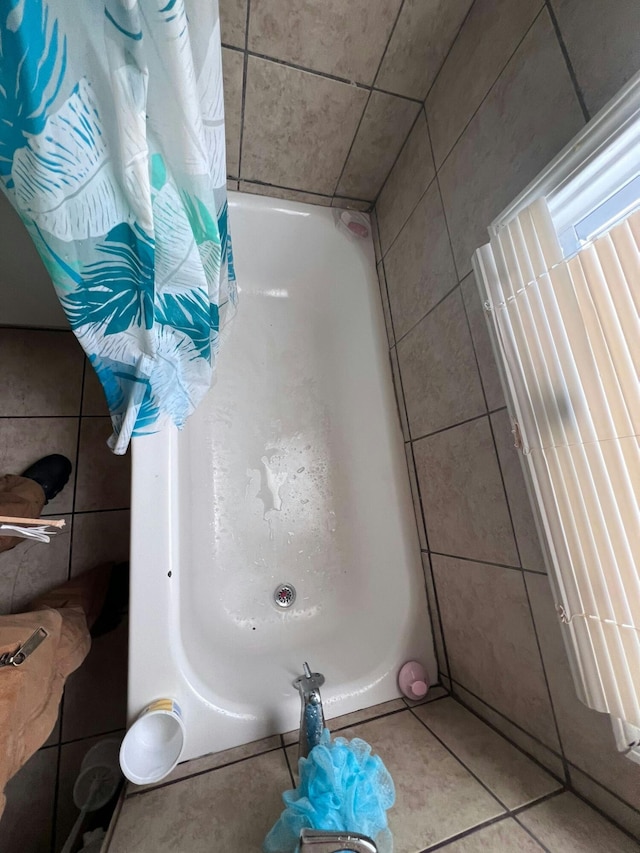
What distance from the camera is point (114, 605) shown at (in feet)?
3.46

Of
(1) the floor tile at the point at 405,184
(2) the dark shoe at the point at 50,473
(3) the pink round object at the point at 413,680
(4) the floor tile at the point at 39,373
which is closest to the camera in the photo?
(3) the pink round object at the point at 413,680

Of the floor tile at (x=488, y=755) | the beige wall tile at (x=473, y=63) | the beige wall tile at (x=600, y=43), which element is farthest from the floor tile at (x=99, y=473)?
the beige wall tile at (x=600, y=43)

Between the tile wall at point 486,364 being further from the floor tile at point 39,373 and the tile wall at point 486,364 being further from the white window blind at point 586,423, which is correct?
the floor tile at point 39,373

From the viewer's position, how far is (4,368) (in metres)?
1.14

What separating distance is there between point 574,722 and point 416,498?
19.7 inches

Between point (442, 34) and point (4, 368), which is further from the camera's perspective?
point (4, 368)

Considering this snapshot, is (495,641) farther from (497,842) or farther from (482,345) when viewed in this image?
(482,345)

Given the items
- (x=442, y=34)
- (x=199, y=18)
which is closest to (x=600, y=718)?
(x=199, y=18)

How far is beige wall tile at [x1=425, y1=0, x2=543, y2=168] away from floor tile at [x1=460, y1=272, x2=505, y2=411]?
0.36 metres

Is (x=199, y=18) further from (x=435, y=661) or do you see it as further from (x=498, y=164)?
(x=435, y=661)

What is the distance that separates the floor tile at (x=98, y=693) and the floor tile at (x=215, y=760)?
1.39 ft

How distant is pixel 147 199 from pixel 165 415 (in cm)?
44

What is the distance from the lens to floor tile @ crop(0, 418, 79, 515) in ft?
3.54

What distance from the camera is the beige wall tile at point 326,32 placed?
0.75 m
